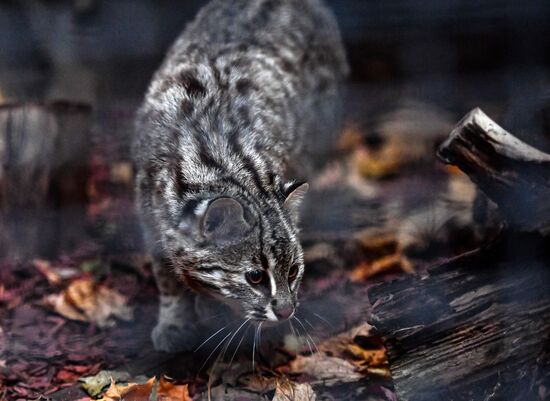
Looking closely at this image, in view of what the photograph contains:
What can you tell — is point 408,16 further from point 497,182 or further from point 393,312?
point 393,312

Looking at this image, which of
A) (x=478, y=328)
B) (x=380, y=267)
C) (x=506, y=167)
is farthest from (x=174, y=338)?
(x=506, y=167)

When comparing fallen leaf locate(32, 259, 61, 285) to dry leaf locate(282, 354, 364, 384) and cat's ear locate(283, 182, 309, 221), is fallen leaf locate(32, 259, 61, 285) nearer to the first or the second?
dry leaf locate(282, 354, 364, 384)

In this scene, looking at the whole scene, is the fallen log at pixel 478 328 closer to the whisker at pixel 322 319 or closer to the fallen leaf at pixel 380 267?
the whisker at pixel 322 319

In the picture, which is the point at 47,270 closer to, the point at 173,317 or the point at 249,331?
the point at 173,317

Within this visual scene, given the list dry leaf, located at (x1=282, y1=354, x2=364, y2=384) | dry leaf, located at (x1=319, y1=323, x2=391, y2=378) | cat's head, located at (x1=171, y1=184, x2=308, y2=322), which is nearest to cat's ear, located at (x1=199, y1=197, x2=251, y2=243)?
cat's head, located at (x1=171, y1=184, x2=308, y2=322)

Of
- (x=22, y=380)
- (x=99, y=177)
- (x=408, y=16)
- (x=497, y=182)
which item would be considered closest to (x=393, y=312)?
(x=497, y=182)

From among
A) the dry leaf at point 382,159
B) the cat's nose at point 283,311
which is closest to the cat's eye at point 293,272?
the cat's nose at point 283,311
